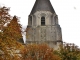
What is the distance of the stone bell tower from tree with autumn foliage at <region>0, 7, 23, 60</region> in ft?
168

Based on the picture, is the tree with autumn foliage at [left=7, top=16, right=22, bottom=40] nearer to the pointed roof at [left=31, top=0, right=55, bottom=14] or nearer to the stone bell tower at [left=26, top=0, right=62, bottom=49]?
the stone bell tower at [left=26, top=0, right=62, bottom=49]

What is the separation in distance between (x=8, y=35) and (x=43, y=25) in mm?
56261

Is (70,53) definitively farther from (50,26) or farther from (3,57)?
(50,26)

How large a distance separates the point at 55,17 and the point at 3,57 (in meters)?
58.2

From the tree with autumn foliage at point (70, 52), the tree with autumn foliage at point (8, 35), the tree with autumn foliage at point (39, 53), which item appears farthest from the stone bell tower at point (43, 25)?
the tree with autumn foliage at point (8, 35)

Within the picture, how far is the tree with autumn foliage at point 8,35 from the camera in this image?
716 inches

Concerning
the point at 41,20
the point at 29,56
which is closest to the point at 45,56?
the point at 29,56

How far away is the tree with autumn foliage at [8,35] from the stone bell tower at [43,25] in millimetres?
51355

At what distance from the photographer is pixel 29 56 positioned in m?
44.6

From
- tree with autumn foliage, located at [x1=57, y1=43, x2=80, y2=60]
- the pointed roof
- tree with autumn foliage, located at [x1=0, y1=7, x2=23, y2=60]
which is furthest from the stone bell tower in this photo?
tree with autumn foliage, located at [x1=0, y1=7, x2=23, y2=60]

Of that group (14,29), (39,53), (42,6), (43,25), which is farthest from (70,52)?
(42,6)

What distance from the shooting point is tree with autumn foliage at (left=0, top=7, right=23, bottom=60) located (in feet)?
59.7

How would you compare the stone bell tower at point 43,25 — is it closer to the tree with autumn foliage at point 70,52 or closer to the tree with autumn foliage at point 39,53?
the tree with autumn foliage at point 39,53

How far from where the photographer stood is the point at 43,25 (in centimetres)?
7456
